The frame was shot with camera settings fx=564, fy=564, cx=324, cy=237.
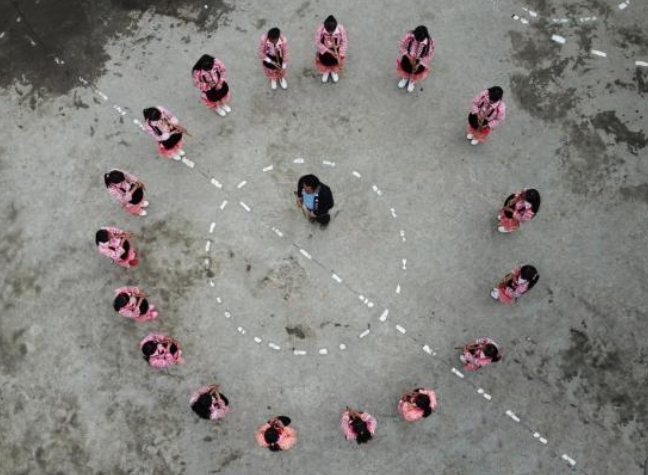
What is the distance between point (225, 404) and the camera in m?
8.11

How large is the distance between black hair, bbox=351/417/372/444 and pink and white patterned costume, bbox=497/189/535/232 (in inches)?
147

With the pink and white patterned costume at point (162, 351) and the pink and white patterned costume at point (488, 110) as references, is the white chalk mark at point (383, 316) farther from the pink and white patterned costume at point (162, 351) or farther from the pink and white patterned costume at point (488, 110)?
the pink and white patterned costume at point (488, 110)

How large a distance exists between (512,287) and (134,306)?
215 inches

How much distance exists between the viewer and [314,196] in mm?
8062

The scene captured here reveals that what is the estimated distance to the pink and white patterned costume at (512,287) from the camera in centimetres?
803

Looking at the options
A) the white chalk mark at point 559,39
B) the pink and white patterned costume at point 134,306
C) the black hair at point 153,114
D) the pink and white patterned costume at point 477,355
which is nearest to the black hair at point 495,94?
the white chalk mark at point 559,39

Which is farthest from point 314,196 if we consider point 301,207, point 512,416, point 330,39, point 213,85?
point 512,416

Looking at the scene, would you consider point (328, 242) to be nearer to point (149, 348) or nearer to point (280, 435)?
point (280, 435)

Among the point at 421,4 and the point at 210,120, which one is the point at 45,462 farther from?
the point at 421,4

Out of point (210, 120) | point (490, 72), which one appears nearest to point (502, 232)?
point (490, 72)

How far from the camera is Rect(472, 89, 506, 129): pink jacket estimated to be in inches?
329

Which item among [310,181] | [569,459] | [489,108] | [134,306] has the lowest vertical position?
[134,306]

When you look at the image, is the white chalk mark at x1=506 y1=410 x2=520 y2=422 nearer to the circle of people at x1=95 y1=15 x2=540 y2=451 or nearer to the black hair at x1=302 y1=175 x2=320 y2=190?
the circle of people at x1=95 y1=15 x2=540 y2=451

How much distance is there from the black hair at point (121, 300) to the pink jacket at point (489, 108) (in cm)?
587
